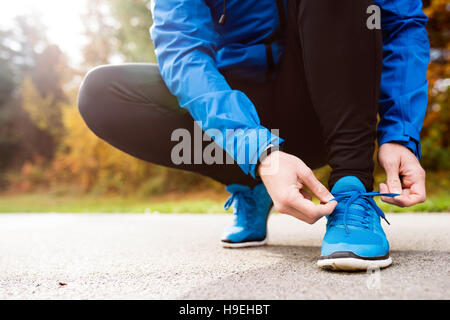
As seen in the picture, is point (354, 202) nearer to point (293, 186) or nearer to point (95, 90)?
point (293, 186)

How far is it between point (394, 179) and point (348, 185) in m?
0.16

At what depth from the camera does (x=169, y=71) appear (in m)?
1.21

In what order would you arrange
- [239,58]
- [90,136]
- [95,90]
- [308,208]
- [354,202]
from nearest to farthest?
[308,208]
[354,202]
[239,58]
[95,90]
[90,136]

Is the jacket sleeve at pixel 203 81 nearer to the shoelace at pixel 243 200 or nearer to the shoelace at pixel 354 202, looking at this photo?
the shoelace at pixel 354 202

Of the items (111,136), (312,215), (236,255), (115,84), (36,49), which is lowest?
(236,255)

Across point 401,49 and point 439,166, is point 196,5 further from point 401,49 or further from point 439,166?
point 439,166

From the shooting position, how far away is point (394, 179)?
3.48ft

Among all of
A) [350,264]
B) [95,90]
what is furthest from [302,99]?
[95,90]

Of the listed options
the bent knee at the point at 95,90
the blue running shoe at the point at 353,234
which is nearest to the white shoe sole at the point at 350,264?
the blue running shoe at the point at 353,234

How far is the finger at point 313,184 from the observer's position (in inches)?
35.0

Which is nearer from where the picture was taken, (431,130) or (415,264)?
(415,264)

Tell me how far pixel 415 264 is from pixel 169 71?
2.96ft

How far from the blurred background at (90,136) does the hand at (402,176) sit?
6.94 feet
